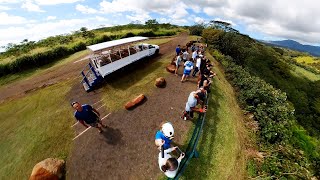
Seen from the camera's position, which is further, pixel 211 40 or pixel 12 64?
pixel 211 40

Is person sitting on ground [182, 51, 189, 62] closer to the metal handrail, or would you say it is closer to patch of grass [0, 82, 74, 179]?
the metal handrail

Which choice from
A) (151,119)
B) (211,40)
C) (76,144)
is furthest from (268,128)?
(211,40)

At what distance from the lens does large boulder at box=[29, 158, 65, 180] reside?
1057 centimetres

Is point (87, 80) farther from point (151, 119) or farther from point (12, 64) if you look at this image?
point (12, 64)

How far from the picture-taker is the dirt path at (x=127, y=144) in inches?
434

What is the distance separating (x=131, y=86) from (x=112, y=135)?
714 cm

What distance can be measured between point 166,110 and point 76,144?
21.0 ft

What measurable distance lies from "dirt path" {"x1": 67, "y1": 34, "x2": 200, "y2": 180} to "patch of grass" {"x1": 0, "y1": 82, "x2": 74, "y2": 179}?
131 cm

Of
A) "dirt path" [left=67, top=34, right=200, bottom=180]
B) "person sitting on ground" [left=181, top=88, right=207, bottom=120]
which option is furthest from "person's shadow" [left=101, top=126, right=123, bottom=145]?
"person sitting on ground" [left=181, top=88, right=207, bottom=120]

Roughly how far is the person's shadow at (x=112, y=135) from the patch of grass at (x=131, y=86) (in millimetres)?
2646

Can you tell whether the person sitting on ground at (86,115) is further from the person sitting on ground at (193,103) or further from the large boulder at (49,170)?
the person sitting on ground at (193,103)

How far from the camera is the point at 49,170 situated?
10852 millimetres

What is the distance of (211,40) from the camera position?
40500 mm

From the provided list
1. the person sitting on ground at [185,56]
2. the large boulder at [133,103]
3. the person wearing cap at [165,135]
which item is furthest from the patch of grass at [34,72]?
the person wearing cap at [165,135]
